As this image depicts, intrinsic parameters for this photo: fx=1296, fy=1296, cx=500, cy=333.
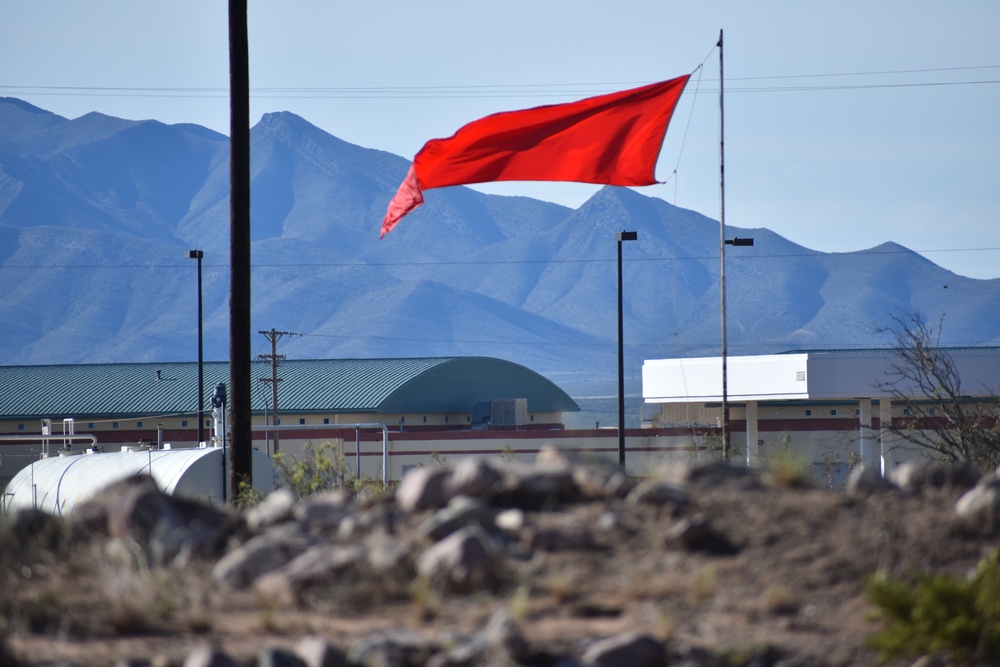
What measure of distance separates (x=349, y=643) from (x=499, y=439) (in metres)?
55.8

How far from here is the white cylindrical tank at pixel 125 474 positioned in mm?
27000

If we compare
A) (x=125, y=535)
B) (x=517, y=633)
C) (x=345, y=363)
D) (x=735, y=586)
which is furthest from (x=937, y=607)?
(x=345, y=363)

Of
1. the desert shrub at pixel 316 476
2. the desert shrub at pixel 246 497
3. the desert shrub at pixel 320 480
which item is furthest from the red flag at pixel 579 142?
the desert shrub at pixel 246 497

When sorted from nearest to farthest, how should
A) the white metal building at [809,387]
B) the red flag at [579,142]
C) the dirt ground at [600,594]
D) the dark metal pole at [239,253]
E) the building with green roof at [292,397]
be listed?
1. the dirt ground at [600,594]
2. the dark metal pole at [239,253]
3. the red flag at [579,142]
4. the white metal building at [809,387]
5. the building with green roof at [292,397]

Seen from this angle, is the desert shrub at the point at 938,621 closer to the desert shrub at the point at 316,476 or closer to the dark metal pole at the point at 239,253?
the dark metal pole at the point at 239,253

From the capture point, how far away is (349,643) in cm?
803

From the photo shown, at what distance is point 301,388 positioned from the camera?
3120 inches

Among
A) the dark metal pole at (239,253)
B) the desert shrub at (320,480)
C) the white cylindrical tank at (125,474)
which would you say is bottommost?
the white cylindrical tank at (125,474)

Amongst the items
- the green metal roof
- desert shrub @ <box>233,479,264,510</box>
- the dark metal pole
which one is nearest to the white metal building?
the green metal roof

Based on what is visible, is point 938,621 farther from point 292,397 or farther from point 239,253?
point 292,397

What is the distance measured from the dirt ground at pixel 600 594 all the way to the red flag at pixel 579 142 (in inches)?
378

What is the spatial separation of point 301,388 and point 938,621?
72434 millimetres

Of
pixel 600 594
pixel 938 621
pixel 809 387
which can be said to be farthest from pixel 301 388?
pixel 938 621

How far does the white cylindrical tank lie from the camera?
27.0 meters
